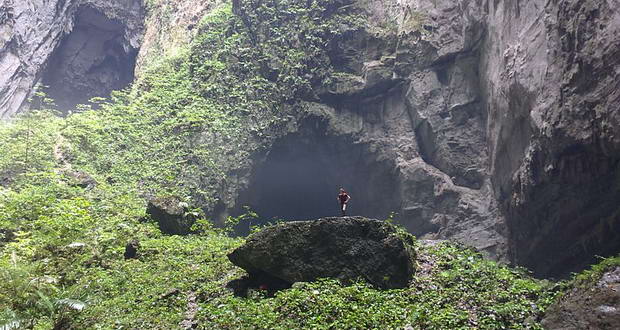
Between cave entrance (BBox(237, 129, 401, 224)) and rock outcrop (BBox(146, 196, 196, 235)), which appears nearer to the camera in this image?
rock outcrop (BBox(146, 196, 196, 235))

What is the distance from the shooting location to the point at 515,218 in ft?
54.8

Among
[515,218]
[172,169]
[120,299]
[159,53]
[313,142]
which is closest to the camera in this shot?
[120,299]

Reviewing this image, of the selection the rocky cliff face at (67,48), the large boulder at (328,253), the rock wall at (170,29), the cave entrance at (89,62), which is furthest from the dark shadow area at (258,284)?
the cave entrance at (89,62)

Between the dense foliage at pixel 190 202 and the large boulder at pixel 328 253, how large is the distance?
0.68 meters

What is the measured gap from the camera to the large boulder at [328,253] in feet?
30.8

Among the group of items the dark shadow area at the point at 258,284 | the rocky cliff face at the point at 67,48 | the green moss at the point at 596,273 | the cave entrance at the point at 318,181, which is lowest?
the dark shadow area at the point at 258,284

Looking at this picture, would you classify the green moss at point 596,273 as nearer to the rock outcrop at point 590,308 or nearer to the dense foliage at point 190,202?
the rock outcrop at point 590,308

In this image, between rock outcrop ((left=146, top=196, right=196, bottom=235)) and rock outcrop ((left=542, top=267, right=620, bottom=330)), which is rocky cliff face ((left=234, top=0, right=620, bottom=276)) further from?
rock outcrop ((left=146, top=196, right=196, bottom=235))

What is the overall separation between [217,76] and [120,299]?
17082 millimetres

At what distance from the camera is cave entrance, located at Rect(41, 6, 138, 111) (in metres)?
34.6

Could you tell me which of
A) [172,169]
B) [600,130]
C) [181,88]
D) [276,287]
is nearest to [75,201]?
[172,169]

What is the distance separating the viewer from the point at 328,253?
9648mm

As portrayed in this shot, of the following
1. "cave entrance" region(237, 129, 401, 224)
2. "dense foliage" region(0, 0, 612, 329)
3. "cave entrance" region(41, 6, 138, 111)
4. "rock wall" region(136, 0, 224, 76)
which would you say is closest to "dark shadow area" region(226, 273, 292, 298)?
"dense foliage" region(0, 0, 612, 329)

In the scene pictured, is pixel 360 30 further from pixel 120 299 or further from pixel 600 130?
pixel 120 299
